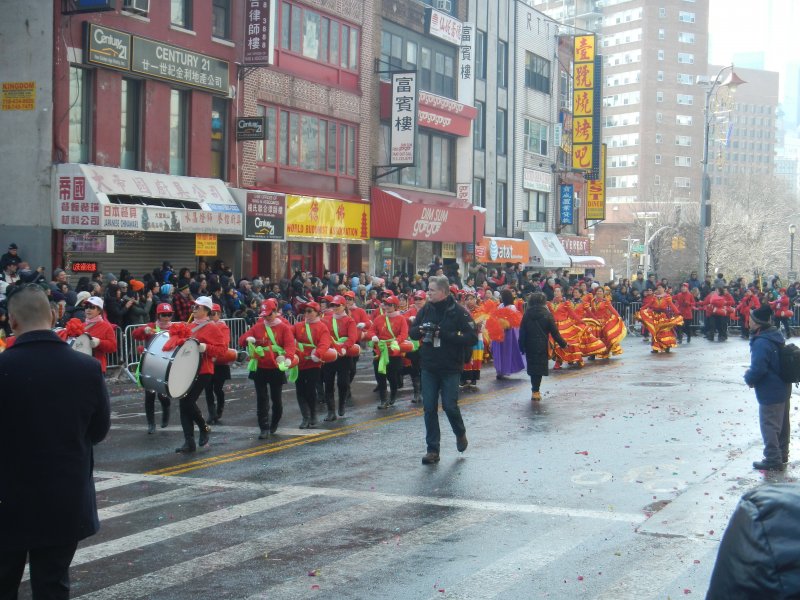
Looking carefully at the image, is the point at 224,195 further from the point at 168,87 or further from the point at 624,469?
the point at 624,469

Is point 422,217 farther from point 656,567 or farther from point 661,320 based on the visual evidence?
point 656,567

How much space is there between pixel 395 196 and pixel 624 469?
25.5 m

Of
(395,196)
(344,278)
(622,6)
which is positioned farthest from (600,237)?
(344,278)

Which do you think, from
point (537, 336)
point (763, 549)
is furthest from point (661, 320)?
point (763, 549)

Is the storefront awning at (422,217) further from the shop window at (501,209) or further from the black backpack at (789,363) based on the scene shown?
the black backpack at (789,363)

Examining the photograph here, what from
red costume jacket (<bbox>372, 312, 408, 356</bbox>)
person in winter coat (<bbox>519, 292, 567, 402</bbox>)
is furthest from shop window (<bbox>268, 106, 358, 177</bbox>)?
red costume jacket (<bbox>372, 312, 408, 356</bbox>)

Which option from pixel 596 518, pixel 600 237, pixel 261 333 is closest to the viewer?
pixel 596 518

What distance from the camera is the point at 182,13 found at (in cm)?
2678

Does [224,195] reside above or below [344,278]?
above

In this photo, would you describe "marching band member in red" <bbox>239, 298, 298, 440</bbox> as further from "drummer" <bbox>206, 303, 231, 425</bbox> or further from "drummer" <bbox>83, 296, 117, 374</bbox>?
"drummer" <bbox>83, 296, 117, 374</bbox>

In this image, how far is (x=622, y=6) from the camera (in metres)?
122

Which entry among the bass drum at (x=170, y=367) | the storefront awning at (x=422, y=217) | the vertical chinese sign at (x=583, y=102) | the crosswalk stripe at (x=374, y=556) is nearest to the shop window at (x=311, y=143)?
the storefront awning at (x=422, y=217)

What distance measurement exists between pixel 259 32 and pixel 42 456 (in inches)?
966

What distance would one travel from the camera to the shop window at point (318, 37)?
102 feet
